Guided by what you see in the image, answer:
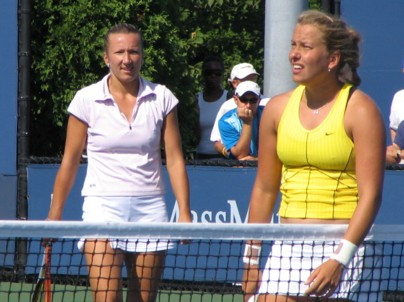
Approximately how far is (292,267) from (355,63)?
0.84m

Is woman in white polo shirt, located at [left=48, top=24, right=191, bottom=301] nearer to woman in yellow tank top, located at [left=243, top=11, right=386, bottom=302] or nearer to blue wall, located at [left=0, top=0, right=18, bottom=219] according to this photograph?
woman in yellow tank top, located at [left=243, top=11, right=386, bottom=302]

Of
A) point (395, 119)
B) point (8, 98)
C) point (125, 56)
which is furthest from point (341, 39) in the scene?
point (8, 98)

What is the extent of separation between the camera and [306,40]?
449 cm

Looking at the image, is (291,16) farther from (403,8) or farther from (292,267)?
(292,267)

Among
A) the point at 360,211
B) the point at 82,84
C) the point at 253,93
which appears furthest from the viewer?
the point at 82,84

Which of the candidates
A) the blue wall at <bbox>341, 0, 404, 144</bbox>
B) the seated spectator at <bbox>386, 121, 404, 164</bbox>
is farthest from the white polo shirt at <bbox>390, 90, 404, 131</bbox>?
the blue wall at <bbox>341, 0, 404, 144</bbox>

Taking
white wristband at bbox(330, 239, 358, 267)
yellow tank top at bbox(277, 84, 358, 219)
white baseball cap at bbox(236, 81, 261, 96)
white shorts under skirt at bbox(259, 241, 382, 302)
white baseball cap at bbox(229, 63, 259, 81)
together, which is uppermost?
white baseball cap at bbox(229, 63, 259, 81)

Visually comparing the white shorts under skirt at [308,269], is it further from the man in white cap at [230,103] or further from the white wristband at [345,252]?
the man in white cap at [230,103]

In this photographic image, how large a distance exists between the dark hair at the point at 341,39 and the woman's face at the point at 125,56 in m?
1.30

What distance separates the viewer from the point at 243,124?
28.5 ft

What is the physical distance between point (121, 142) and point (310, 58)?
1419mm

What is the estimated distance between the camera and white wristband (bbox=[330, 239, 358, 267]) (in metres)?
4.30

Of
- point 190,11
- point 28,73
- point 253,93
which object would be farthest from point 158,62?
point 190,11

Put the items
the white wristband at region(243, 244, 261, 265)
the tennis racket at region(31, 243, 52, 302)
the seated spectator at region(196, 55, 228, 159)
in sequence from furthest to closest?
the seated spectator at region(196, 55, 228, 159) → the tennis racket at region(31, 243, 52, 302) → the white wristband at region(243, 244, 261, 265)
